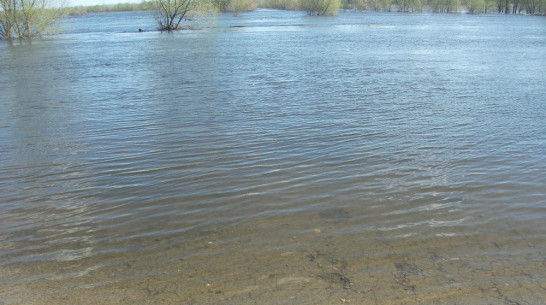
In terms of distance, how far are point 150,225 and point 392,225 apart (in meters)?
3.48

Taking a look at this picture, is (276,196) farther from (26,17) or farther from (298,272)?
(26,17)

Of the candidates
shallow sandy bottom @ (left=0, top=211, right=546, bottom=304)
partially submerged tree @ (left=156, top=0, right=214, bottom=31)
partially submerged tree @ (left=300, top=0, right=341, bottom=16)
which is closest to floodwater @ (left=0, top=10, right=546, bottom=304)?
shallow sandy bottom @ (left=0, top=211, right=546, bottom=304)

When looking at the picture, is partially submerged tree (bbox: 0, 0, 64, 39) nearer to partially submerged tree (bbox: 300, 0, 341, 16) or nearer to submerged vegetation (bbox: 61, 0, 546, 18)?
submerged vegetation (bbox: 61, 0, 546, 18)

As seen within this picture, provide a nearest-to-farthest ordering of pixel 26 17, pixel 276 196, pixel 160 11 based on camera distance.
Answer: pixel 276 196
pixel 26 17
pixel 160 11

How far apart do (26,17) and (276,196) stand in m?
52.4

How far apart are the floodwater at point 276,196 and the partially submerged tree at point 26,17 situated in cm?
3834

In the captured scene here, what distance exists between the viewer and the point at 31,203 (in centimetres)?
712

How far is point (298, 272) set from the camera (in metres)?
5.07

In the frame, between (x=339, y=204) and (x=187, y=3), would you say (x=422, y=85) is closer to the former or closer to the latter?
(x=339, y=204)

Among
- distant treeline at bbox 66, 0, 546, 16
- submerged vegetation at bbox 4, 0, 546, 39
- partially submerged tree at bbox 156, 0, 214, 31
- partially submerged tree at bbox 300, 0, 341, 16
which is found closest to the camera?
submerged vegetation at bbox 4, 0, 546, 39

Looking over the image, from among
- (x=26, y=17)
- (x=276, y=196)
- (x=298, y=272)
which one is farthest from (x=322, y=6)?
(x=298, y=272)

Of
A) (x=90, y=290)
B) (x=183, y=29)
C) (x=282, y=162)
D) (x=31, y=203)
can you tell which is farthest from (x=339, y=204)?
(x=183, y=29)

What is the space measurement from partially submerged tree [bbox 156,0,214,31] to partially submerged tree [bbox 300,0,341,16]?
38.7 meters

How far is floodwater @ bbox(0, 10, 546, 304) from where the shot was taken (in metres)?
4.90
